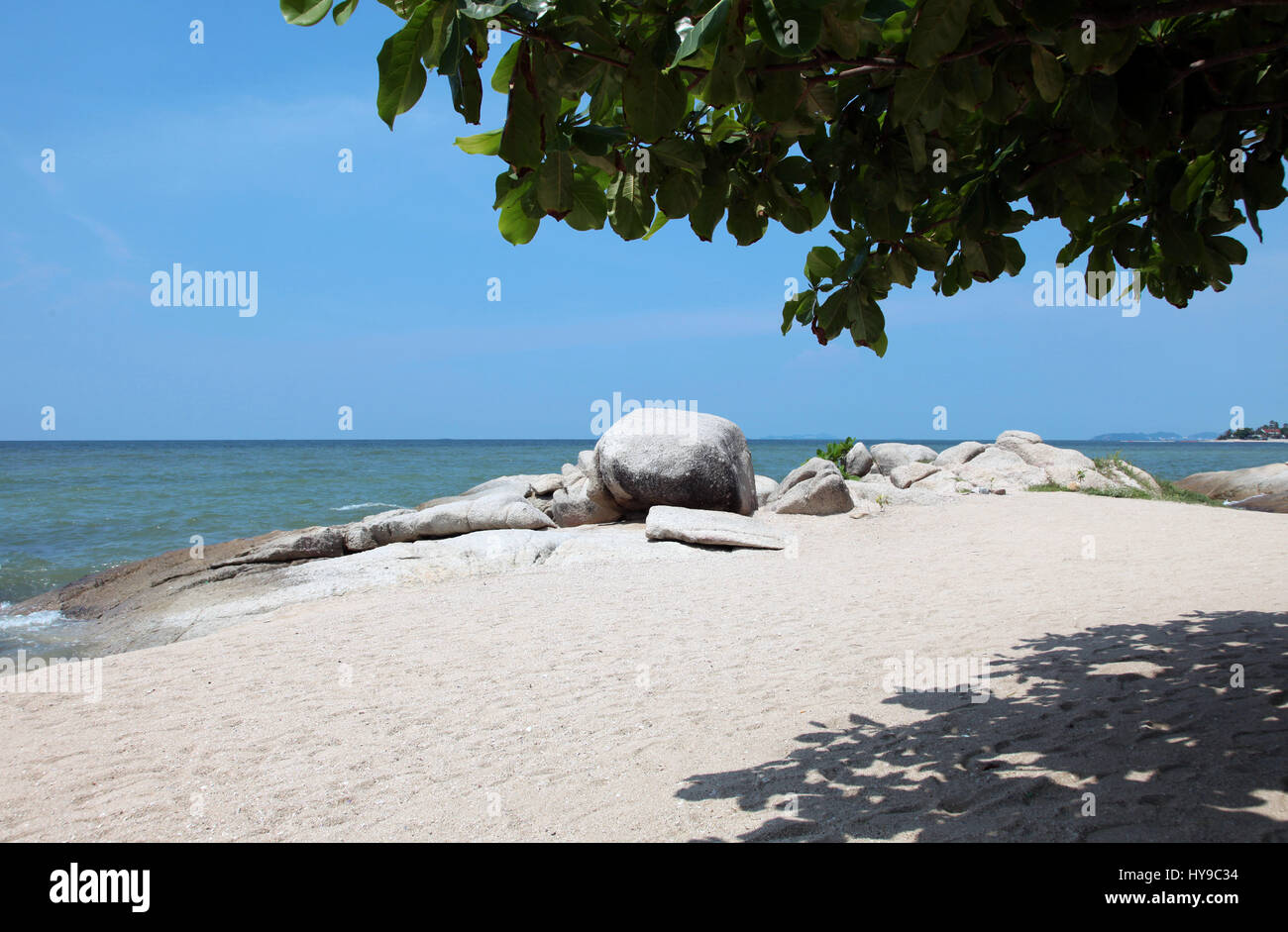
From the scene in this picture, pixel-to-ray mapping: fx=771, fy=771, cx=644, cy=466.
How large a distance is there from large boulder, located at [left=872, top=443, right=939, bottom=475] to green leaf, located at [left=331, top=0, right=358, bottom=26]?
20139 mm

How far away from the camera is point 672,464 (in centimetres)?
1248

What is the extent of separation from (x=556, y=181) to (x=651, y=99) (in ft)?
1.16

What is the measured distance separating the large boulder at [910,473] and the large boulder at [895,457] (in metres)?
1.15

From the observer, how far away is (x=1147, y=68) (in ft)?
9.02

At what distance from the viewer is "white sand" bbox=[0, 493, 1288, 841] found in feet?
11.0

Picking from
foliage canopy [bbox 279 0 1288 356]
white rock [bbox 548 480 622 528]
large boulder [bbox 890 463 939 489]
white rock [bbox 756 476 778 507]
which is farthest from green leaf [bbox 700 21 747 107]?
large boulder [bbox 890 463 939 489]

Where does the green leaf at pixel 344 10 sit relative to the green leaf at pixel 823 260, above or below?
above

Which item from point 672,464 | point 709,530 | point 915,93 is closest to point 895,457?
point 672,464

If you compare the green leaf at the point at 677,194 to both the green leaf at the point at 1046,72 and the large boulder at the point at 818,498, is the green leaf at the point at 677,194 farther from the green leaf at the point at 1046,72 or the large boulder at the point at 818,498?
the large boulder at the point at 818,498

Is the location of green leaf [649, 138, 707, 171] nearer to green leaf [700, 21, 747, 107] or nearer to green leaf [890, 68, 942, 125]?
green leaf [700, 21, 747, 107]

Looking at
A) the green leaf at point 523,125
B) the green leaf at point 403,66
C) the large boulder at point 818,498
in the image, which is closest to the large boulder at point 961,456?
the large boulder at point 818,498

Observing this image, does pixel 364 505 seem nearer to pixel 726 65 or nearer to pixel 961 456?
pixel 961 456

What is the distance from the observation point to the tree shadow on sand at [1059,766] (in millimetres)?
3049

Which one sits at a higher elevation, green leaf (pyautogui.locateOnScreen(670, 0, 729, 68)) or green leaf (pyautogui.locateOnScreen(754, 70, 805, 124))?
green leaf (pyautogui.locateOnScreen(754, 70, 805, 124))
